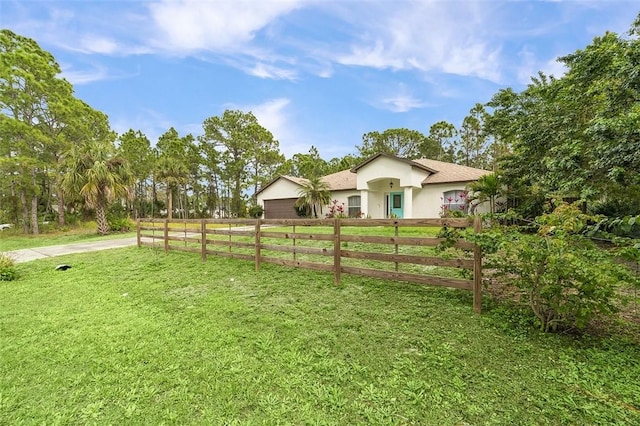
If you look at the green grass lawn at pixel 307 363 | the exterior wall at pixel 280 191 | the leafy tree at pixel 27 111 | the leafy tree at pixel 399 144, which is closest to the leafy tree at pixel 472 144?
the leafy tree at pixel 399 144

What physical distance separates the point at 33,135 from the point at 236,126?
16959 mm

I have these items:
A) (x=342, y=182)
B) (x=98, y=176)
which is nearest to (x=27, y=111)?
(x=98, y=176)

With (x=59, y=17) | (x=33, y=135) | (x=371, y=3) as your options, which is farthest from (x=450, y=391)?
(x=33, y=135)

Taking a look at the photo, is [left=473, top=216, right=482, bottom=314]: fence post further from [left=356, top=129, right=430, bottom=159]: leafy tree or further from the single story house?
[left=356, top=129, right=430, bottom=159]: leafy tree

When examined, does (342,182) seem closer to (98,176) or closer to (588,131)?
(98,176)

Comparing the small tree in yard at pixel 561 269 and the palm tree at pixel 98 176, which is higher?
the palm tree at pixel 98 176

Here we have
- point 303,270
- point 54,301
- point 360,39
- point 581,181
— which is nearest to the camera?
point 54,301

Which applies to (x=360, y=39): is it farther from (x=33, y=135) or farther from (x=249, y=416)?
(x=33, y=135)

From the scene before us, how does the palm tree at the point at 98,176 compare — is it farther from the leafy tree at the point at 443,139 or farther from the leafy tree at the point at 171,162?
the leafy tree at the point at 443,139

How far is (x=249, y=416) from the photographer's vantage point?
211 cm

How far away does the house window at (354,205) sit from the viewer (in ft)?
Result: 61.8

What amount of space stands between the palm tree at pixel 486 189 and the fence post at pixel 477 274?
10715mm

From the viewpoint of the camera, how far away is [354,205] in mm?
19125

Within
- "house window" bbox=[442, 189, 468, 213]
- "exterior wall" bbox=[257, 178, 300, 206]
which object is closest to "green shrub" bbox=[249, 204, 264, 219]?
"exterior wall" bbox=[257, 178, 300, 206]
